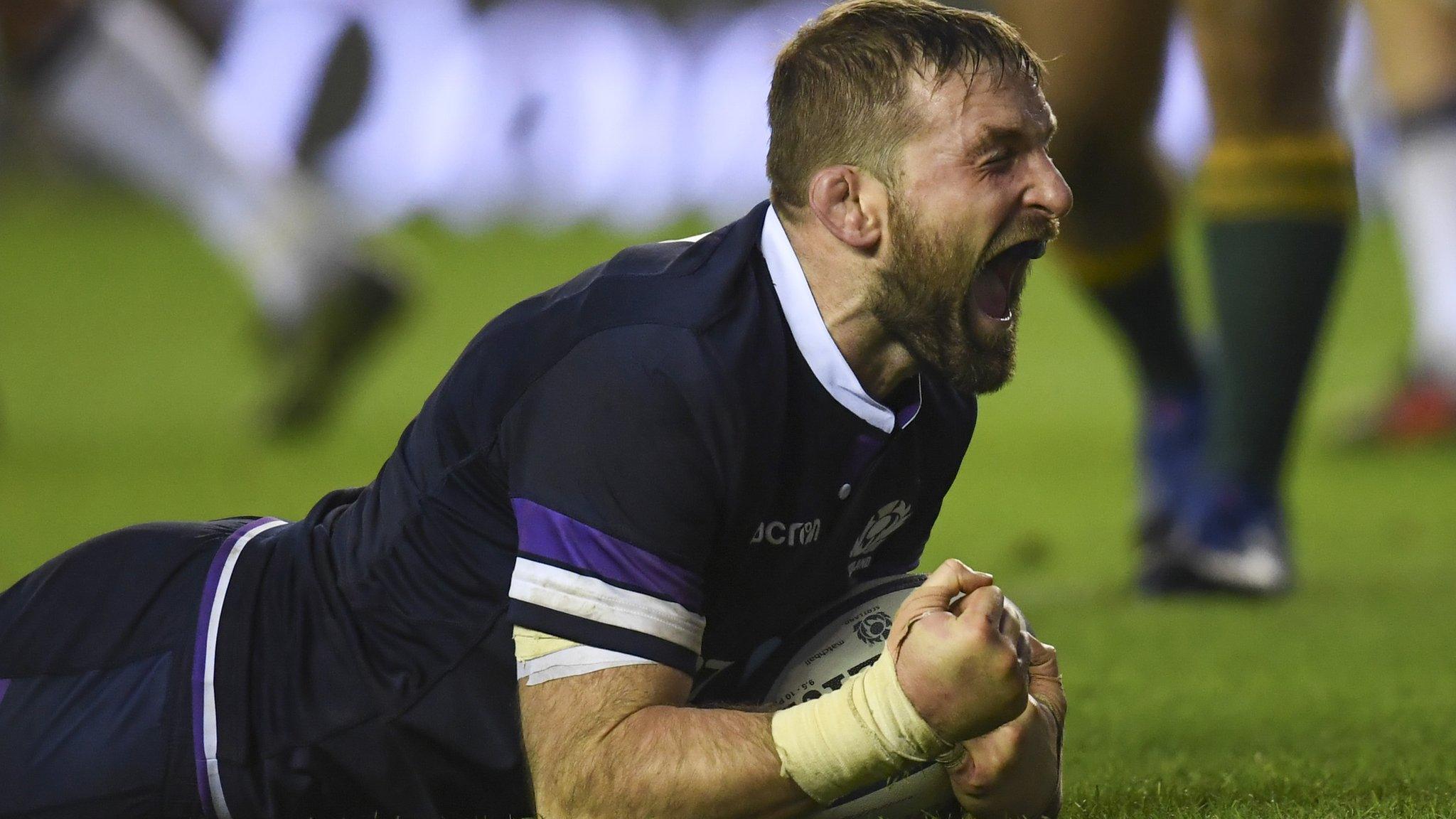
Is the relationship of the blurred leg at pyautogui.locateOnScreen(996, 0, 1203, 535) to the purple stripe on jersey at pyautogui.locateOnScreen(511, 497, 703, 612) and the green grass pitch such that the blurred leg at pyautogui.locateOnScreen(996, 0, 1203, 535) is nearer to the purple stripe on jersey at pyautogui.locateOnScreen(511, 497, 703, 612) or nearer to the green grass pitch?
the green grass pitch

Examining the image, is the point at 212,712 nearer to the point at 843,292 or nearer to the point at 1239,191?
the point at 843,292

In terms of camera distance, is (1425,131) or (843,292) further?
(1425,131)

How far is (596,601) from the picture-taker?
1.68m

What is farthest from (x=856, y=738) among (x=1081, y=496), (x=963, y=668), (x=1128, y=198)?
(x=1081, y=496)

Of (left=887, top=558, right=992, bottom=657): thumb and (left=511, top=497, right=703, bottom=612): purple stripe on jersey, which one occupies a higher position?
Result: (left=511, top=497, right=703, bottom=612): purple stripe on jersey

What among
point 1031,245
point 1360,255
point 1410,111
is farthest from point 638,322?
point 1360,255

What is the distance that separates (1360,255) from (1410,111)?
674 centimetres

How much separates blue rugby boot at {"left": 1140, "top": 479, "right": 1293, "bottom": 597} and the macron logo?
1.90m

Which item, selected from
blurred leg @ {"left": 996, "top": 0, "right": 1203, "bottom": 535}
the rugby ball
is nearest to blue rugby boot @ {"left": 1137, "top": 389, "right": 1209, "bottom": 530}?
blurred leg @ {"left": 996, "top": 0, "right": 1203, "bottom": 535}

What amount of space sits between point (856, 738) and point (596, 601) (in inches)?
9.7

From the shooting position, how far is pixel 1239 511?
359cm

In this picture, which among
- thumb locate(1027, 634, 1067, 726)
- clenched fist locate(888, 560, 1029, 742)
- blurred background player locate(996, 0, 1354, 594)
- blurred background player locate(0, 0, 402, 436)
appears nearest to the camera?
clenched fist locate(888, 560, 1029, 742)

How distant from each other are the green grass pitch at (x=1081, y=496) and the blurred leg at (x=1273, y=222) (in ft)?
1.12

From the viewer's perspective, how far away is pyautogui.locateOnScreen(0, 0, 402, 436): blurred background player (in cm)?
618
